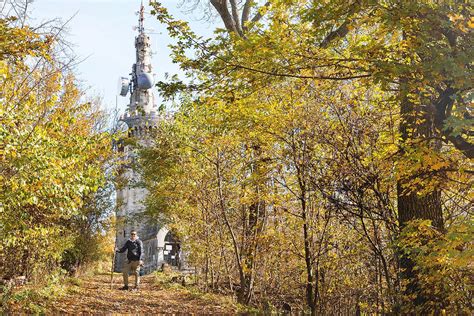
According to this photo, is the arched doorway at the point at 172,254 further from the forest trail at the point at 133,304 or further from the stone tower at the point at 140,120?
the forest trail at the point at 133,304

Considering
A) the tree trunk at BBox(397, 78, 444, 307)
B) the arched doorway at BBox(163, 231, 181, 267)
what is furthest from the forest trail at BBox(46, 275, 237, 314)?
the arched doorway at BBox(163, 231, 181, 267)

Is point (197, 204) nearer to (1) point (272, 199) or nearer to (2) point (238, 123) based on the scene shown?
(1) point (272, 199)

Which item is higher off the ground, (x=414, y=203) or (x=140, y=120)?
(x=140, y=120)

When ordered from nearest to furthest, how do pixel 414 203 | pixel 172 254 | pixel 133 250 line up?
pixel 414 203 → pixel 133 250 → pixel 172 254

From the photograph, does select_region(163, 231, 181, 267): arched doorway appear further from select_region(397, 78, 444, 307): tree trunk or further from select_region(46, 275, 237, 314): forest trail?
select_region(397, 78, 444, 307): tree trunk

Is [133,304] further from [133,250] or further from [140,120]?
[140,120]

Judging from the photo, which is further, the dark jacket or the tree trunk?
the dark jacket

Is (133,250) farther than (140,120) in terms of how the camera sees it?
No

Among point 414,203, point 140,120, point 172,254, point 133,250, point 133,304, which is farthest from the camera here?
point 140,120

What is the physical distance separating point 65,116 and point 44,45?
5.55 feet

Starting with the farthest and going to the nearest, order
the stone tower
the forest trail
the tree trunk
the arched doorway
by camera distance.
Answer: the stone tower < the arched doorway < the forest trail < the tree trunk

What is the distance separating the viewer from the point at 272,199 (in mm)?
9539

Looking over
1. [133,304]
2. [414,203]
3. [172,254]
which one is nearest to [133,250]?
[133,304]

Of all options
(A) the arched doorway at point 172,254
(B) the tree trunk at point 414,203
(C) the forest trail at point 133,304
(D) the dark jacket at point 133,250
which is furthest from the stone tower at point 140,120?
(B) the tree trunk at point 414,203
